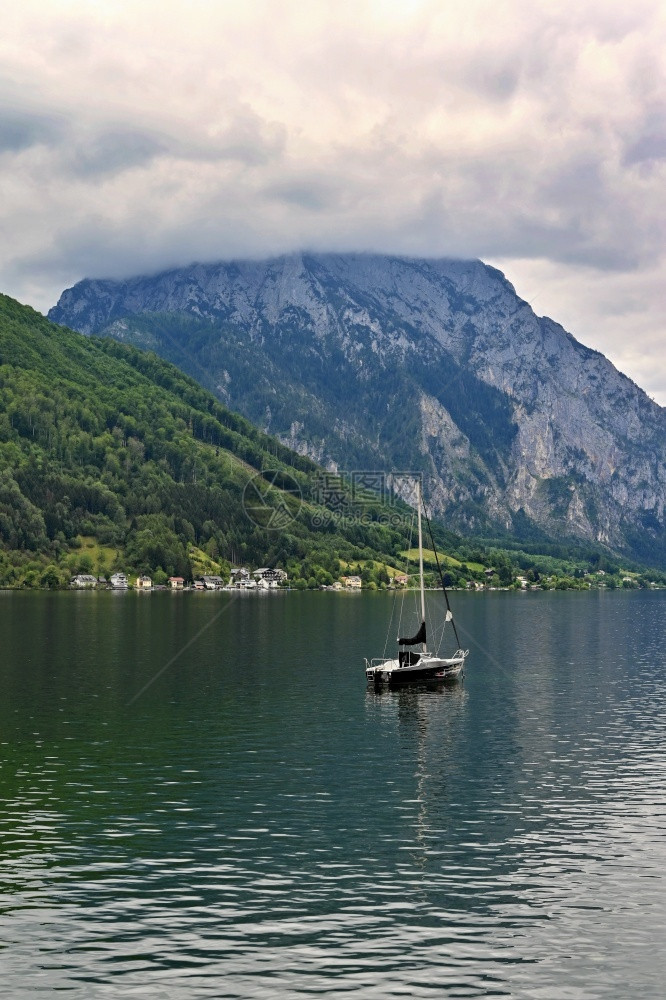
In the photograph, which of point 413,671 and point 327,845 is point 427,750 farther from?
point 413,671

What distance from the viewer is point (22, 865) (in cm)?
4806

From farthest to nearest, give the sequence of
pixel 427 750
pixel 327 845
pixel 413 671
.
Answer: pixel 413 671, pixel 427 750, pixel 327 845

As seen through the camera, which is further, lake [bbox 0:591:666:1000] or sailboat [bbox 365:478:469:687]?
sailboat [bbox 365:478:469:687]

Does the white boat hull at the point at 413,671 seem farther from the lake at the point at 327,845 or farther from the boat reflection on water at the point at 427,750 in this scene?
the lake at the point at 327,845

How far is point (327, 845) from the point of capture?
5262 cm

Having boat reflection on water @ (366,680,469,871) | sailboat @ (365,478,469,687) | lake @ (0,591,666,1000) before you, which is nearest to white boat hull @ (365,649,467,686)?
sailboat @ (365,478,469,687)

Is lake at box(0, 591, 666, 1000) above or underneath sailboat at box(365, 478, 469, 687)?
underneath

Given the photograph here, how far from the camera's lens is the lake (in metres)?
37.1

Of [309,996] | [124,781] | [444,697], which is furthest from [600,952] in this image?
[444,697]

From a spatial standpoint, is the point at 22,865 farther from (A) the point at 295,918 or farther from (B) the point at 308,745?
(B) the point at 308,745

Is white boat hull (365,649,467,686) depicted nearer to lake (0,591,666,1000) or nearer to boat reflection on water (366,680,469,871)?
boat reflection on water (366,680,469,871)

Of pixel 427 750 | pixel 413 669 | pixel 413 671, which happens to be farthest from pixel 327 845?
pixel 413 671

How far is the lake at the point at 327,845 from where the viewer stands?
3709 centimetres

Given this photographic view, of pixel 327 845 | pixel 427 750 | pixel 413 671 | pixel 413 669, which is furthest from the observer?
pixel 413 671
